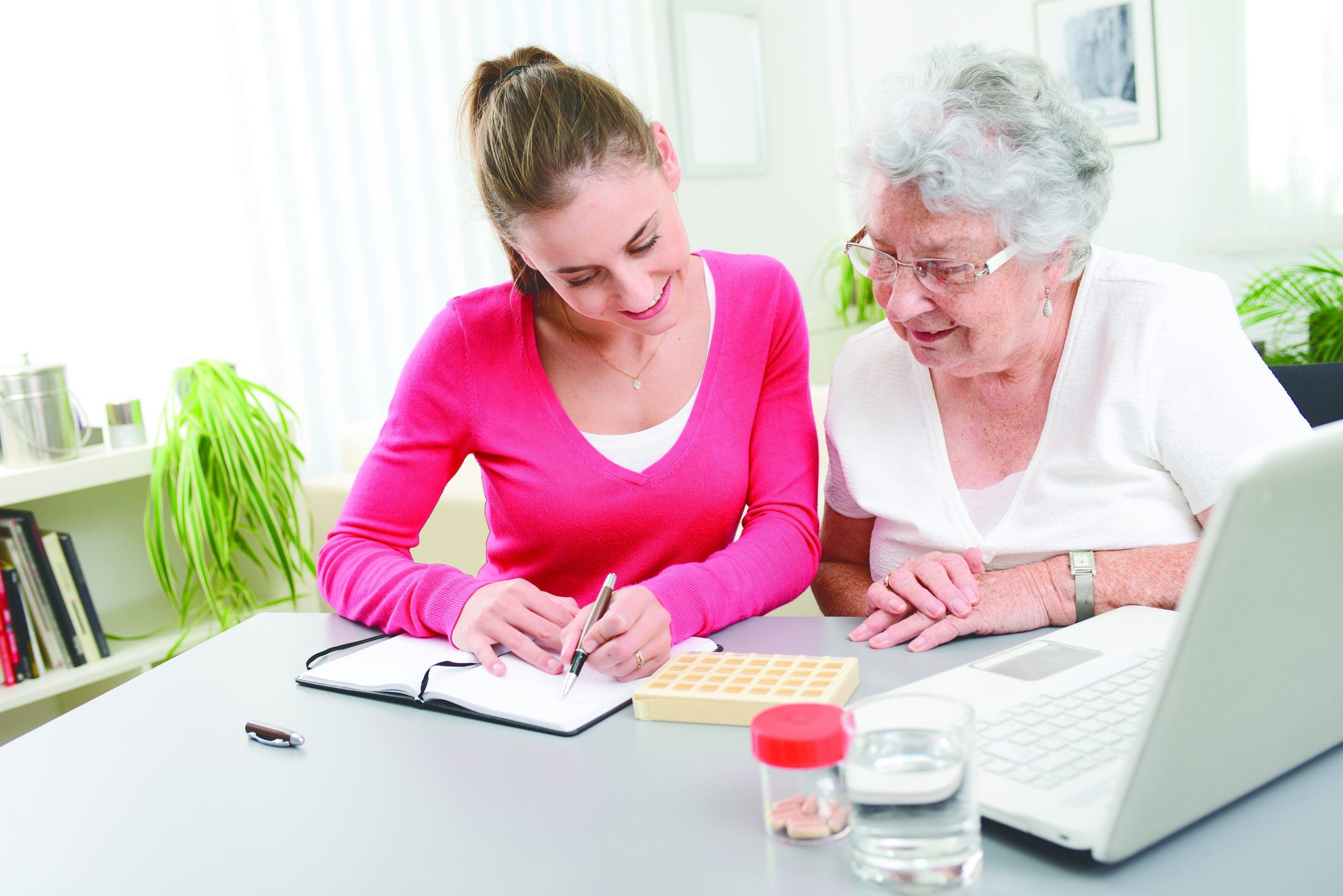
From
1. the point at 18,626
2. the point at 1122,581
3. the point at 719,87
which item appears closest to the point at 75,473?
the point at 18,626

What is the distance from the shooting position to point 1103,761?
Answer: 78 centimetres

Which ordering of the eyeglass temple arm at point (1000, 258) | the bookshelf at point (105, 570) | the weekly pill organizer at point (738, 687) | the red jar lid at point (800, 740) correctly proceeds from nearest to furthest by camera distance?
1. the red jar lid at point (800, 740)
2. the weekly pill organizer at point (738, 687)
3. the eyeglass temple arm at point (1000, 258)
4. the bookshelf at point (105, 570)

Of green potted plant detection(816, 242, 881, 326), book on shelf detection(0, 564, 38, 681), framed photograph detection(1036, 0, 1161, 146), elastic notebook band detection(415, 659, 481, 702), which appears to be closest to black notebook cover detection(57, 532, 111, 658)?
book on shelf detection(0, 564, 38, 681)

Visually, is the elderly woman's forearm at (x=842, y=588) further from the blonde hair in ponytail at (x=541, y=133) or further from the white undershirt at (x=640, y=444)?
the blonde hair in ponytail at (x=541, y=133)

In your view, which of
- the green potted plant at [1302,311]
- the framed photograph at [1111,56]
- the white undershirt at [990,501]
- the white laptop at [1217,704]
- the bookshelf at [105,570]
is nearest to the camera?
the white laptop at [1217,704]

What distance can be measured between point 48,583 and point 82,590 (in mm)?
82

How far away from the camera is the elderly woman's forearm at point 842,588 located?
56.7 inches

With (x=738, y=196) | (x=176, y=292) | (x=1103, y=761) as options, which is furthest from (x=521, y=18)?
(x=1103, y=761)

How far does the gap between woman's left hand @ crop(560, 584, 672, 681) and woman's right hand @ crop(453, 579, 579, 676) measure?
38 mm

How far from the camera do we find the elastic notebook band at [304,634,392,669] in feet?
4.19

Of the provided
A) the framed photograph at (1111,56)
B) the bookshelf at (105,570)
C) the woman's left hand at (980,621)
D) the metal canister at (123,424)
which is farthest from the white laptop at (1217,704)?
the framed photograph at (1111,56)

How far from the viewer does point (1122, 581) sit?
1.19 meters

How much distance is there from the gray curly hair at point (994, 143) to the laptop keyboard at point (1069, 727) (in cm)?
51

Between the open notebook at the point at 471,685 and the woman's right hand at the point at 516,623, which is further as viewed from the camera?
the woman's right hand at the point at 516,623
